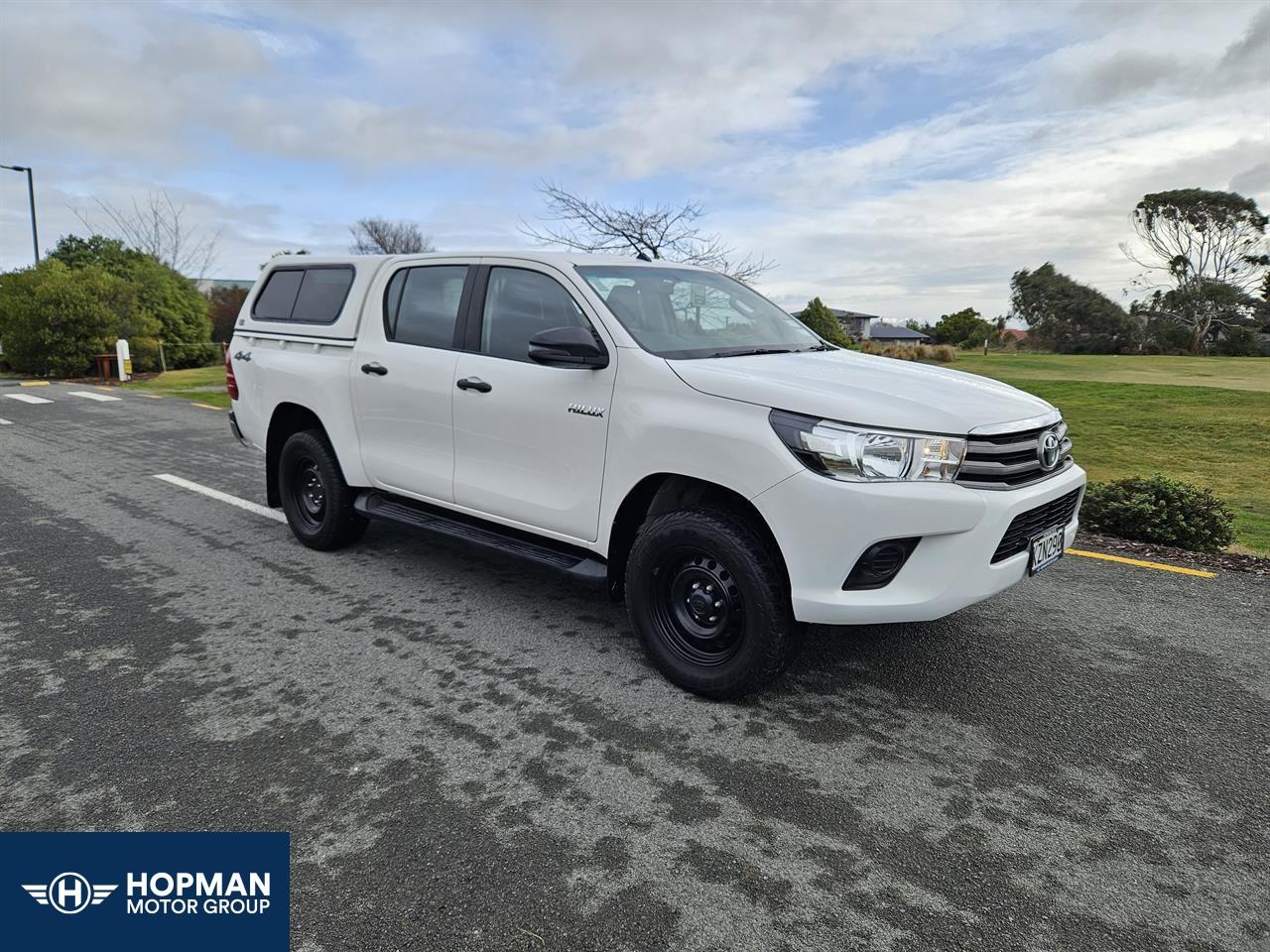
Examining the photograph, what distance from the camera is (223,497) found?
737 cm

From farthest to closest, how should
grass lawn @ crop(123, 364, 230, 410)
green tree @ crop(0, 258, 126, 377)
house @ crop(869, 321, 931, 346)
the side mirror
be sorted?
house @ crop(869, 321, 931, 346)
green tree @ crop(0, 258, 126, 377)
grass lawn @ crop(123, 364, 230, 410)
the side mirror

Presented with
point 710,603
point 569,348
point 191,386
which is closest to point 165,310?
point 191,386

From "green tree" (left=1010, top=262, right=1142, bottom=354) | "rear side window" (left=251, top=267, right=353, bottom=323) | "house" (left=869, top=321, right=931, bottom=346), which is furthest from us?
"house" (left=869, top=321, right=931, bottom=346)

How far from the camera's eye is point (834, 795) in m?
2.87

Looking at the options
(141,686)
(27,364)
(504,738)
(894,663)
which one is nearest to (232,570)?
(141,686)

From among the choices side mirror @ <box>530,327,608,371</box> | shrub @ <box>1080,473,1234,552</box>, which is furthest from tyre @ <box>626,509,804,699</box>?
shrub @ <box>1080,473,1234,552</box>

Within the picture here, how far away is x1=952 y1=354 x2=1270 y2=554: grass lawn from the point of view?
979cm

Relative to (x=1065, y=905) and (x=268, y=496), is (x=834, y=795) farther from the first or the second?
(x=268, y=496)

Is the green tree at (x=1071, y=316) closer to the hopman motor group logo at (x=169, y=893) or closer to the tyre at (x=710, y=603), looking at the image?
the tyre at (x=710, y=603)

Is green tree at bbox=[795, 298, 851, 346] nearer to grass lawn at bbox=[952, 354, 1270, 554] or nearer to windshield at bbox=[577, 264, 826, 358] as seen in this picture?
grass lawn at bbox=[952, 354, 1270, 554]

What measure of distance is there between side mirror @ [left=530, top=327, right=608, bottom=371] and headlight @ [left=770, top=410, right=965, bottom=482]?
3.47 feet

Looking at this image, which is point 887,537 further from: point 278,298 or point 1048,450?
point 278,298

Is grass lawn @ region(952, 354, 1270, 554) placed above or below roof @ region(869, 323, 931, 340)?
below

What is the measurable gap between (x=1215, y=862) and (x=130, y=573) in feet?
18.7
